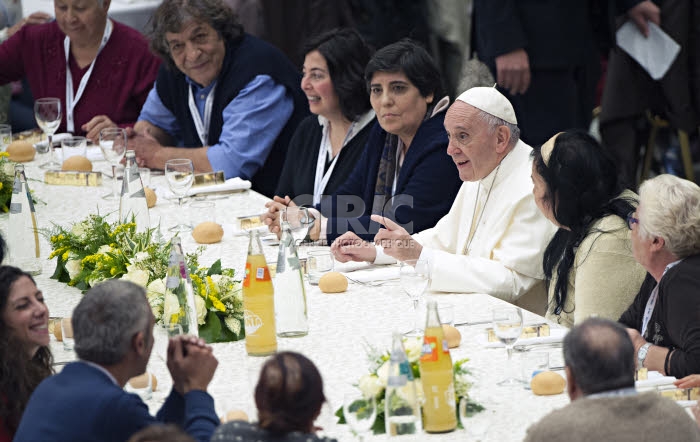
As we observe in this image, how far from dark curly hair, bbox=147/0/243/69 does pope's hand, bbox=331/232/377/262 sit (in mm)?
2083

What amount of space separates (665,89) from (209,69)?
7.99 feet

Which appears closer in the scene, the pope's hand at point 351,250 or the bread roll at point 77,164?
the pope's hand at point 351,250

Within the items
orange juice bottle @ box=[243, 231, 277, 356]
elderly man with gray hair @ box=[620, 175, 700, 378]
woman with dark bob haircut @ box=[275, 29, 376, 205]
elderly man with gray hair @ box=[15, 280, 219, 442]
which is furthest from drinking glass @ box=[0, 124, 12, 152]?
elderly man with gray hair @ box=[620, 175, 700, 378]

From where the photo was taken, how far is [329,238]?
13.4ft

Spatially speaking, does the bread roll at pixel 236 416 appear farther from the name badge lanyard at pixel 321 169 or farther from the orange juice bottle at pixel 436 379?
the name badge lanyard at pixel 321 169

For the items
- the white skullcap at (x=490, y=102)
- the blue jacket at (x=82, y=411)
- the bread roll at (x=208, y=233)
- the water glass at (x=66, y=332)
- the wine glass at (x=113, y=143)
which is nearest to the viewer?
the blue jacket at (x=82, y=411)

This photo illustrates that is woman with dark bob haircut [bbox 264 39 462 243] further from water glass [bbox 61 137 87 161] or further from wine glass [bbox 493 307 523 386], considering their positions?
wine glass [bbox 493 307 523 386]

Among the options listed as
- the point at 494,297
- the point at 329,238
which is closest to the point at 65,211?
the point at 329,238

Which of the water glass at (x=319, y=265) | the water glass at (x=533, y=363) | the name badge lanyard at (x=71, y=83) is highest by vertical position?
the name badge lanyard at (x=71, y=83)

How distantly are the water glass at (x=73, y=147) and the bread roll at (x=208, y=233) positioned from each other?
1.54 metres

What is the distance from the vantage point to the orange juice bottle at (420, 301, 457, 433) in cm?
221

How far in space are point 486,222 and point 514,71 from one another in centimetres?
182

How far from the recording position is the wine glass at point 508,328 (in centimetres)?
249

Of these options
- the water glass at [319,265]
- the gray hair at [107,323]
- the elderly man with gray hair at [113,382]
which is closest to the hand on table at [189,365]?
the elderly man with gray hair at [113,382]
